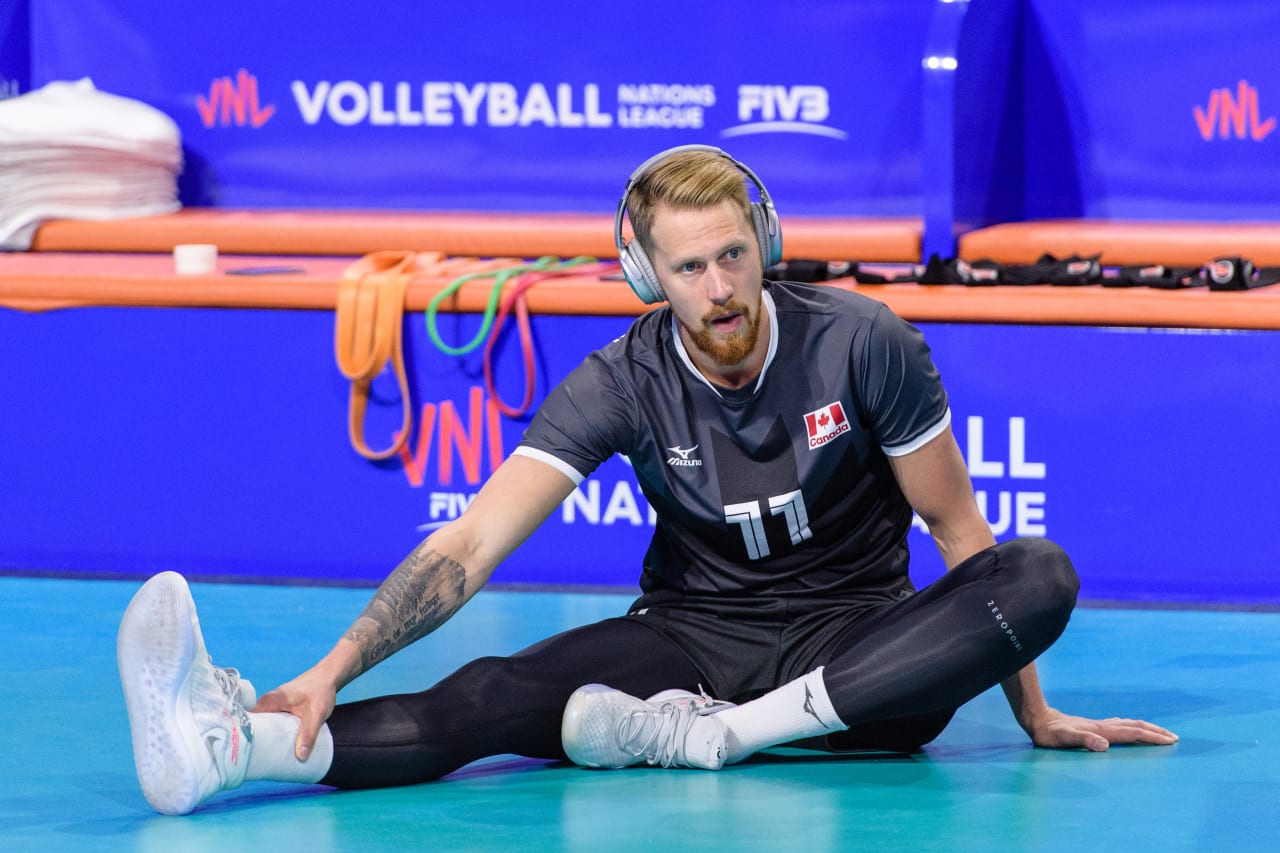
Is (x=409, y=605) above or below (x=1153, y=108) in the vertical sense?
below

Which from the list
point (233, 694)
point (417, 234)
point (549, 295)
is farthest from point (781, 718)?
point (417, 234)

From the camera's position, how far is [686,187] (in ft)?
9.12

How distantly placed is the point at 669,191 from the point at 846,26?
219 centimetres

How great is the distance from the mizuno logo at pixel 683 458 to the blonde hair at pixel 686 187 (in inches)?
11.4

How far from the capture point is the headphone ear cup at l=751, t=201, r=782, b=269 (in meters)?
2.83

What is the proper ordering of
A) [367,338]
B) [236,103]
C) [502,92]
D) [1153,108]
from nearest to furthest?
[367,338] < [1153,108] < [502,92] < [236,103]

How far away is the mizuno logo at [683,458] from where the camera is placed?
9.46 ft

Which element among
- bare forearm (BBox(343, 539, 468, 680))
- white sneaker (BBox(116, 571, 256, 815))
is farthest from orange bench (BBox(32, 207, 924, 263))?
white sneaker (BBox(116, 571, 256, 815))

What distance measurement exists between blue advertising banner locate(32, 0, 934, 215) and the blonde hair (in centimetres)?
207

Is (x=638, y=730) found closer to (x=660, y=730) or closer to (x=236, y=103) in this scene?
(x=660, y=730)

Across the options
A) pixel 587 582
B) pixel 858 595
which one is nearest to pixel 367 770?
pixel 858 595

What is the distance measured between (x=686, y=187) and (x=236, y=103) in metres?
2.64

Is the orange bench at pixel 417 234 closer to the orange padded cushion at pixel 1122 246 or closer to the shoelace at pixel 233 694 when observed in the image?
the orange padded cushion at pixel 1122 246

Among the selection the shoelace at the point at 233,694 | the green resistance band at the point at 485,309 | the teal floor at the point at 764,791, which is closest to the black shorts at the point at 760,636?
the teal floor at the point at 764,791
